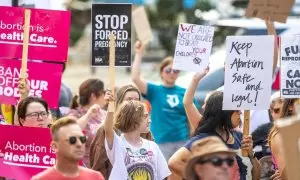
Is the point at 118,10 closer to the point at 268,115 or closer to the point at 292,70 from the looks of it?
the point at 292,70

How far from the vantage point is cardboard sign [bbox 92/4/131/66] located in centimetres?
870

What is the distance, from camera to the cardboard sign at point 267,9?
32.7ft

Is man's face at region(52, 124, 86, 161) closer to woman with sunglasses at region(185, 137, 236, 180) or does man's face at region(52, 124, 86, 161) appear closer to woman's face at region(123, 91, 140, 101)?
woman with sunglasses at region(185, 137, 236, 180)

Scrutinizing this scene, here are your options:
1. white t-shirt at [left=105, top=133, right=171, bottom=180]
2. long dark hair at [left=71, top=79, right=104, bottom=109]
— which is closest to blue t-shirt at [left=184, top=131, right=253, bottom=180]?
white t-shirt at [left=105, top=133, right=171, bottom=180]

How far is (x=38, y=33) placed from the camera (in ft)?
29.8

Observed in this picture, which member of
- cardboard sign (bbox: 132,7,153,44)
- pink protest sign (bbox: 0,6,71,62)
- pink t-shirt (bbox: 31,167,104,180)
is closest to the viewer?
pink t-shirt (bbox: 31,167,104,180)

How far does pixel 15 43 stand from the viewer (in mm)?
9062

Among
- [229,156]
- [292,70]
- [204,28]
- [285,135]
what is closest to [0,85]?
[204,28]

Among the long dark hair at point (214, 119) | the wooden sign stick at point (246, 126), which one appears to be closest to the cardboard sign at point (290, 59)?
the wooden sign stick at point (246, 126)

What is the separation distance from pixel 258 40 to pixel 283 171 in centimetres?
116

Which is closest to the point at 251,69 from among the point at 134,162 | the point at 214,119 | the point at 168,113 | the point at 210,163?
the point at 214,119

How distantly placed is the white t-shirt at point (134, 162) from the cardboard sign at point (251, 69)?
2.81ft

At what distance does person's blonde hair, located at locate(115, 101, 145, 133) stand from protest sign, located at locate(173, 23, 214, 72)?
4.37 ft

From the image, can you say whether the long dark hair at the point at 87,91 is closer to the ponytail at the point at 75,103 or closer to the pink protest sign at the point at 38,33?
the ponytail at the point at 75,103
